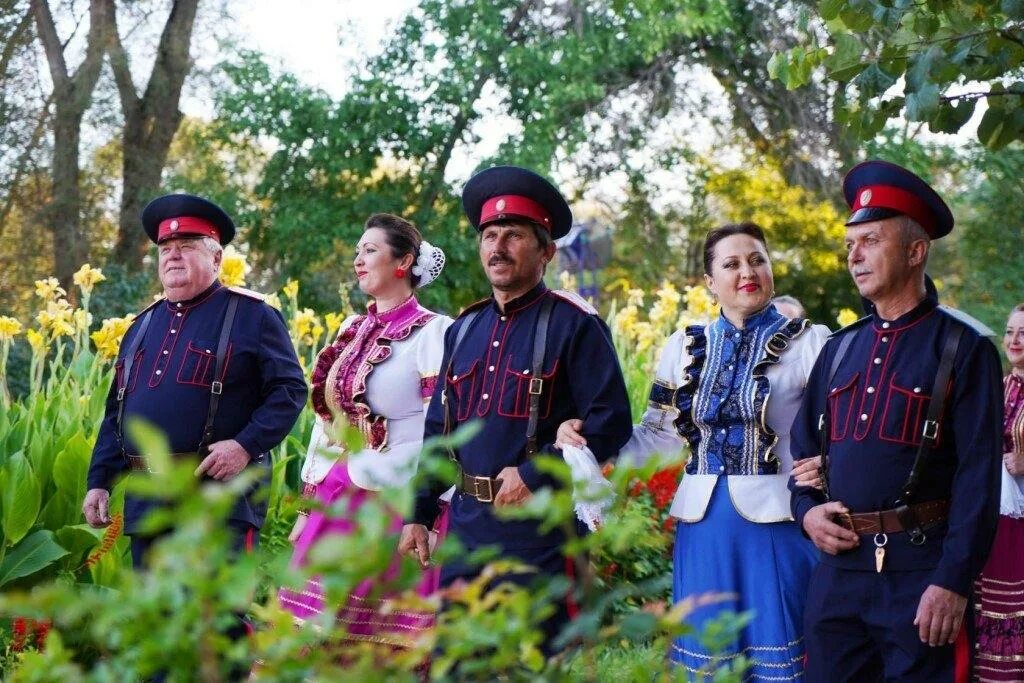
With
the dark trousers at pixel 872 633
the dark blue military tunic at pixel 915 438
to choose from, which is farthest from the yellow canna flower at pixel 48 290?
the dark trousers at pixel 872 633

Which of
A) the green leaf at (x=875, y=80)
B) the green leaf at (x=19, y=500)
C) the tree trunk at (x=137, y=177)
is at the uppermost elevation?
the tree trunk at (x=137, y=177)

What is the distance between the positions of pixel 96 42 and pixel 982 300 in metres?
14.1

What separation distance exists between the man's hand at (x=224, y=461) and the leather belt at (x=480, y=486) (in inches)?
35.1

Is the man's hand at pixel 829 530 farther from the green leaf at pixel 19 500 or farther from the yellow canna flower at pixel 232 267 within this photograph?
the yellow canna flower at pixel 232 267

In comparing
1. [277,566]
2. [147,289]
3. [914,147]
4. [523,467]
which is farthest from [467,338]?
[914,147]

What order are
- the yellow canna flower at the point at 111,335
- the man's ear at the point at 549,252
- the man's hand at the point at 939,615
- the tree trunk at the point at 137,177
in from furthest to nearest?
the tree trunk at the point at 137,177 < the yellow canna flower at the point at 111,335 < the man's ear at the point at 549,252 < the man's hand at the point at 939,615

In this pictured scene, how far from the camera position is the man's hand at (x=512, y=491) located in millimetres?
3668

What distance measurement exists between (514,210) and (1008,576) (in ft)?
7.66

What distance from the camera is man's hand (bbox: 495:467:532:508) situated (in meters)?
3.67

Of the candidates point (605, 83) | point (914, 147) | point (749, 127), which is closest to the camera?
point (914, 147)

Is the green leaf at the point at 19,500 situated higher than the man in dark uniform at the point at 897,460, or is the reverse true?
the man in dark uniform at the point at 897,460

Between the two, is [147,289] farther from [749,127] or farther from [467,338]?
[467,338]

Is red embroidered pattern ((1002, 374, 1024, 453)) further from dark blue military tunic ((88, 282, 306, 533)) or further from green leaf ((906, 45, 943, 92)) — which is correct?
dark blue military tunic ((88, 282, 306, 533))

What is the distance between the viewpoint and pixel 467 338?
4168 mm
